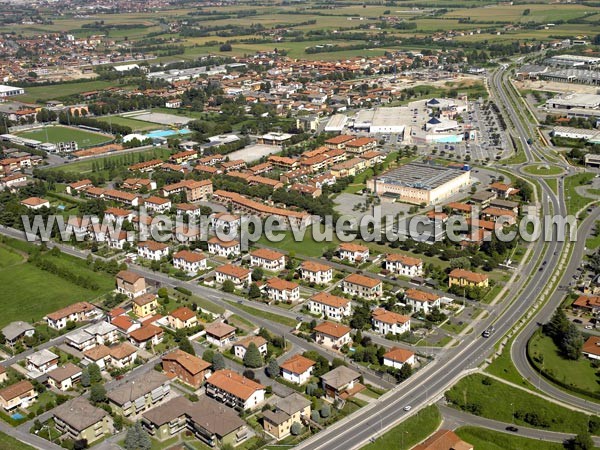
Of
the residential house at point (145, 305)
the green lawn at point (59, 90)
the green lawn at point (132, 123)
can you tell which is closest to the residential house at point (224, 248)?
the residential house at point (145, 305)

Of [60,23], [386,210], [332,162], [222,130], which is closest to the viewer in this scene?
[386,210]

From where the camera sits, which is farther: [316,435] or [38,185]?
[38,185]

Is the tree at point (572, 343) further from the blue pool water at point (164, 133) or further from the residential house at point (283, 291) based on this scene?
the blue pool water at point (164, 133)

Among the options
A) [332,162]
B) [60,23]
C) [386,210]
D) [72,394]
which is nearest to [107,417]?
[72,394]

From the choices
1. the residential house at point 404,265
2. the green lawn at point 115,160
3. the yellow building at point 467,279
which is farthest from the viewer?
the green lawn at point 115,160

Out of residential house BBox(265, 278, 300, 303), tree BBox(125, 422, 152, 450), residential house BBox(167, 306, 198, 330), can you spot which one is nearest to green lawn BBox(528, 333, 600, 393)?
residential house BBox(265, 278, 300, 303)

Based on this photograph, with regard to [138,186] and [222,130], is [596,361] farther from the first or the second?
[222,130]

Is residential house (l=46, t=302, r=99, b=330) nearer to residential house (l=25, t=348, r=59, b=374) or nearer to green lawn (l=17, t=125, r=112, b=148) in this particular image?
Result: residential house (l=25, t=348, r=59, b=374)
